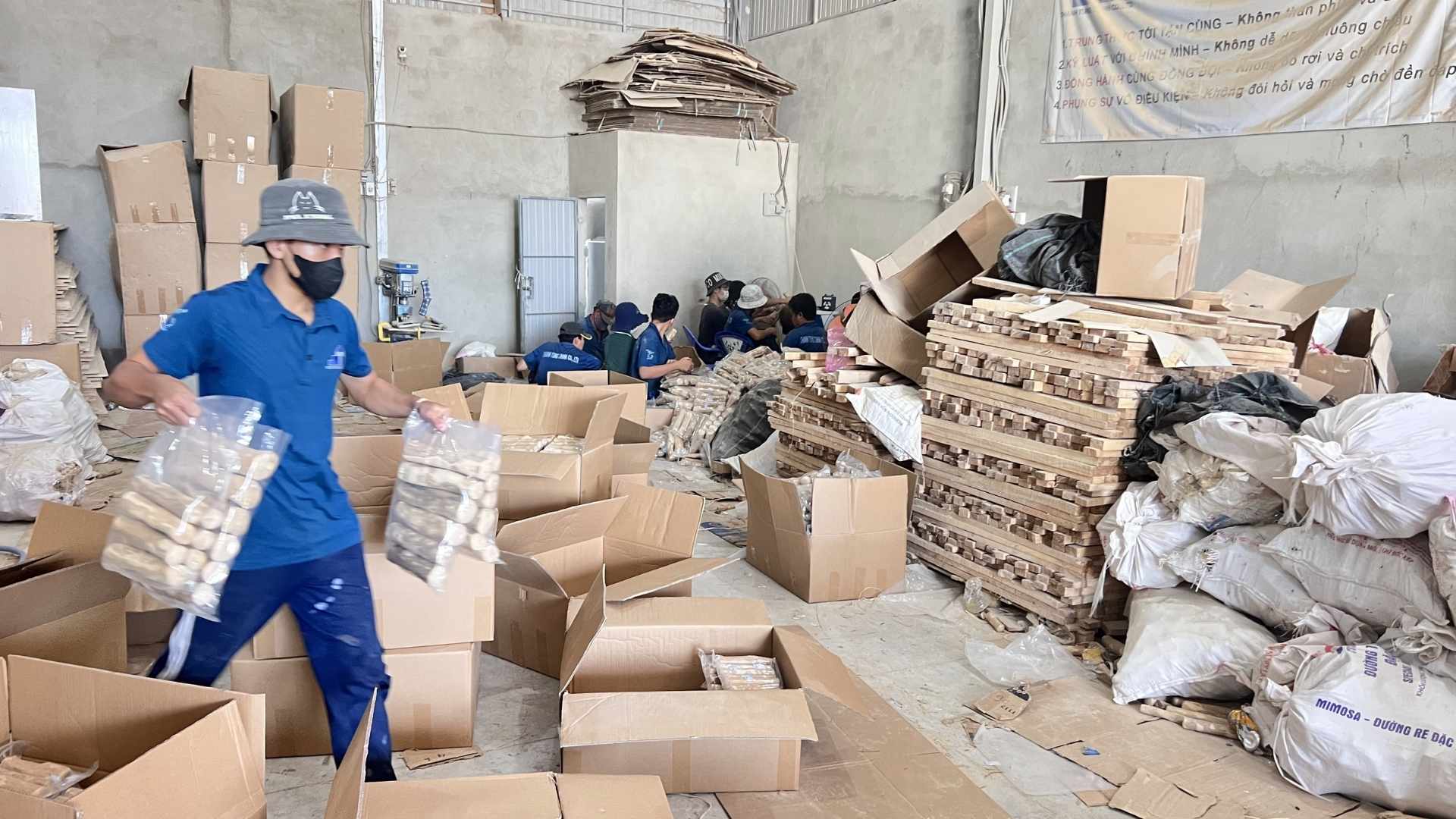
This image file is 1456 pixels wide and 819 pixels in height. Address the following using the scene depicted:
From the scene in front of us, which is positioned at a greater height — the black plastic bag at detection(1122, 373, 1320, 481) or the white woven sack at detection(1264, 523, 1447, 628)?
the black plastic bag at detection(1122, 373, 1320, 481)

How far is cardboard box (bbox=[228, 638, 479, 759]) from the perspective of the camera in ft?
9.82

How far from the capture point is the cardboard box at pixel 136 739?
1827 mm

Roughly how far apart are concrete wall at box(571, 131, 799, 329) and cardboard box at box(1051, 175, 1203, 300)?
5.69 m

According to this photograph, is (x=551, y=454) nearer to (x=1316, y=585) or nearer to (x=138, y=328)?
(x=1316, y=585)

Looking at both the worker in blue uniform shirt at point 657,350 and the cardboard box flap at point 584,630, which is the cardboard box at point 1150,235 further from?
the worker in blue uniform shirt at point 657,350

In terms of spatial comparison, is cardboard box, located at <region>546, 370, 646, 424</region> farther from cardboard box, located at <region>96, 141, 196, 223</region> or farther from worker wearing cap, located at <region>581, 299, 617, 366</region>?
cardboard box, located at <region>96, 141, 196, 223</region>

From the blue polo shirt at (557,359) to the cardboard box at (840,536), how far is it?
2.82 metres

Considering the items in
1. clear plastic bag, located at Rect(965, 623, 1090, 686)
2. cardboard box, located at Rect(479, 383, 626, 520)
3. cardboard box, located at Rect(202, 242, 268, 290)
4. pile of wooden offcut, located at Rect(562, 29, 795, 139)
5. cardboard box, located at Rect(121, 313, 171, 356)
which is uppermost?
pile of wooden offcut, located at Rect(562, 29, 795, 139)

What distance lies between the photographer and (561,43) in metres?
10.2

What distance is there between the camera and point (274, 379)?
2.40 meters

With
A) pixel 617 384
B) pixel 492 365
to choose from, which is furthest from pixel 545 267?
pixel 617 384

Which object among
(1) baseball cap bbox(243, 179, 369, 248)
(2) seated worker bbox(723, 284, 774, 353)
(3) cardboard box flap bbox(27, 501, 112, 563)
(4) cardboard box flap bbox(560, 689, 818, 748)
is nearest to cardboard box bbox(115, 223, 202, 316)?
(2) seated worker bbox(723, 284, 774, 353)

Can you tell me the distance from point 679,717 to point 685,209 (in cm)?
763

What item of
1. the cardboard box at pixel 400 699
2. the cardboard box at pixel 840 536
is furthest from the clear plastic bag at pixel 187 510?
the cardboard box at pixel 840 536
